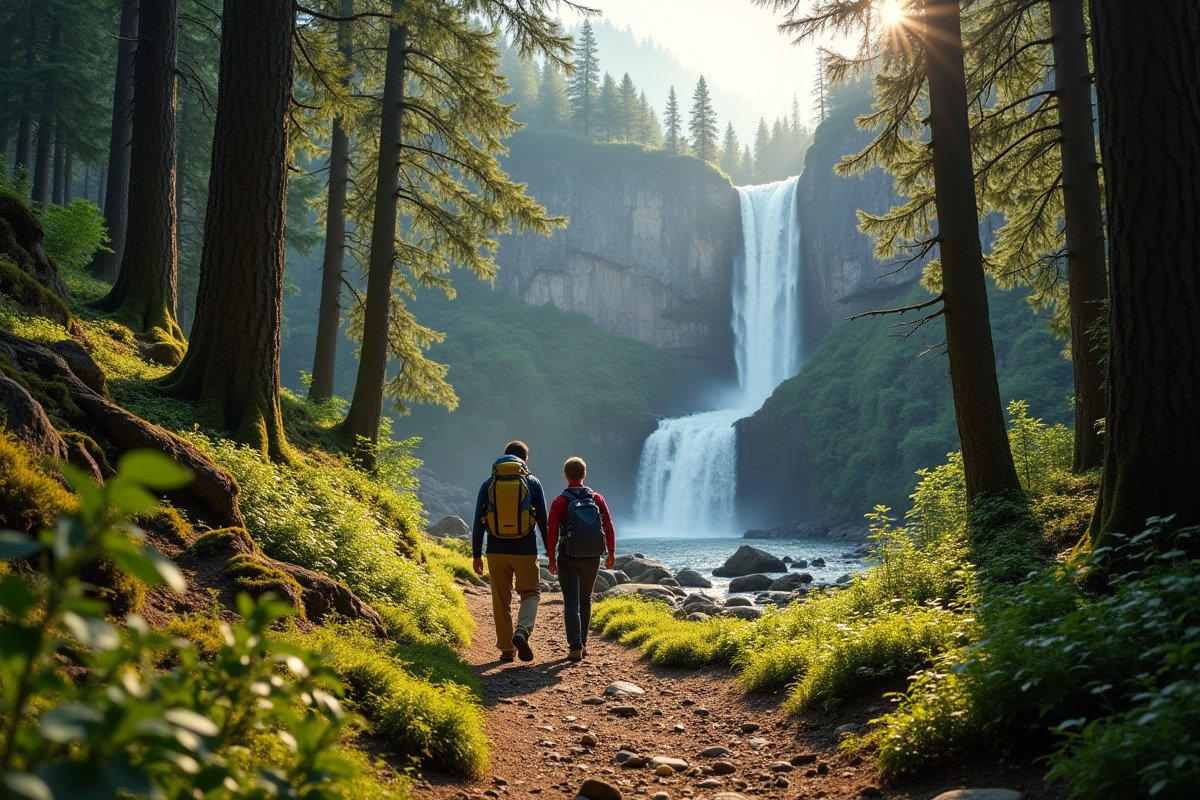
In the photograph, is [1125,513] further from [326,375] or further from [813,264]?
[813,264]

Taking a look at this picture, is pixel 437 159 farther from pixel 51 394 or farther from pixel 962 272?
pixel 51 394

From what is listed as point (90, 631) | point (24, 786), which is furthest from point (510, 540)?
point (24, 786)

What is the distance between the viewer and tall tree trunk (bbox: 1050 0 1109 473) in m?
8.12

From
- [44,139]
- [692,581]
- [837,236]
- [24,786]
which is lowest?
[692,581]

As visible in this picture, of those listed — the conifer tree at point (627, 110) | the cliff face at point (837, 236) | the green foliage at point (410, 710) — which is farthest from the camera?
the conifer tree at point (627, 110)

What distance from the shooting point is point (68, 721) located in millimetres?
816

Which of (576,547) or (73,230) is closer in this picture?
(576,547)

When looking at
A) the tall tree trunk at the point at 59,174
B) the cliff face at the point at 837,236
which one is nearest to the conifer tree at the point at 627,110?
the cliff face at the point at 837,236

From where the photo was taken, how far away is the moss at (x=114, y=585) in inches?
121

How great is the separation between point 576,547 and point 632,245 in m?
67.4

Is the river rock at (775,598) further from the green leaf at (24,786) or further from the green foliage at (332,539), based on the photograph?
the green leaf at (24,786)

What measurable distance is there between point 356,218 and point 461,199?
310cm

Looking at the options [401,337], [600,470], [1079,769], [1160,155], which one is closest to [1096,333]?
[1160,155]

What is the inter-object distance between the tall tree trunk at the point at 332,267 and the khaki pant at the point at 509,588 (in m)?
8.32
